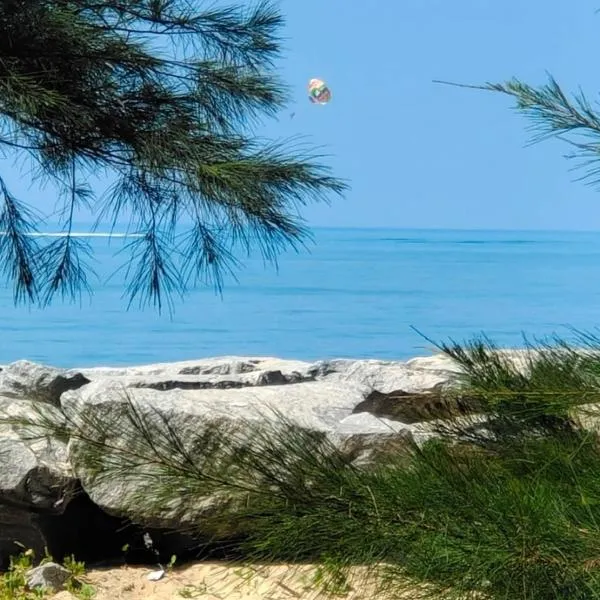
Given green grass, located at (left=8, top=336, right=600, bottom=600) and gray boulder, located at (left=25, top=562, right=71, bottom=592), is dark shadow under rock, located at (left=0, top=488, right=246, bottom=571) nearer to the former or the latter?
gray boulder, located at (left=25, top=562, right=71, bottom=592)

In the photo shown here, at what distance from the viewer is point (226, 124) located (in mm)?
2229

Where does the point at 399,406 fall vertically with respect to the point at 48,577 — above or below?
above

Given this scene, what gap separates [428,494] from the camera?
89cm

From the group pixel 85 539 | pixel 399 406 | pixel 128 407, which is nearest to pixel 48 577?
pixel 85 539

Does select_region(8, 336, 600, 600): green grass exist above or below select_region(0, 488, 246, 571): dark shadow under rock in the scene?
above

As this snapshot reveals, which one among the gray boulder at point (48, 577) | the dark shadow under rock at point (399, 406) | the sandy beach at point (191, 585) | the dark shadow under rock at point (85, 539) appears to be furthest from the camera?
the dark shadow under rock at point (85, 539)

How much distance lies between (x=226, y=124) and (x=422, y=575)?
1.51 metres

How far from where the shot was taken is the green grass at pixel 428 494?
2.69ft

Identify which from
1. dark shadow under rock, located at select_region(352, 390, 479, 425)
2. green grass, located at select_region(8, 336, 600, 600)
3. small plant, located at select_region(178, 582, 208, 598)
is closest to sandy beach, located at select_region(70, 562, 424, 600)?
small plant, located at select_region(178, 582, 208, 598)

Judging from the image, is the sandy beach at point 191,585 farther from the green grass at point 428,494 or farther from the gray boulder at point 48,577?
the green grass at point 428,494

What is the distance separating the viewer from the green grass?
2.69ft

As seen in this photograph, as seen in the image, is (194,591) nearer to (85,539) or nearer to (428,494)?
(85,539)

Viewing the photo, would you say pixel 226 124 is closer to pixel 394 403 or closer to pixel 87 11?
pixel 87 11

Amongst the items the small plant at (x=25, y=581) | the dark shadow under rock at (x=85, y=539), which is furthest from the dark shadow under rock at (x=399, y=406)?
the small plant at (x=25, y=581)
